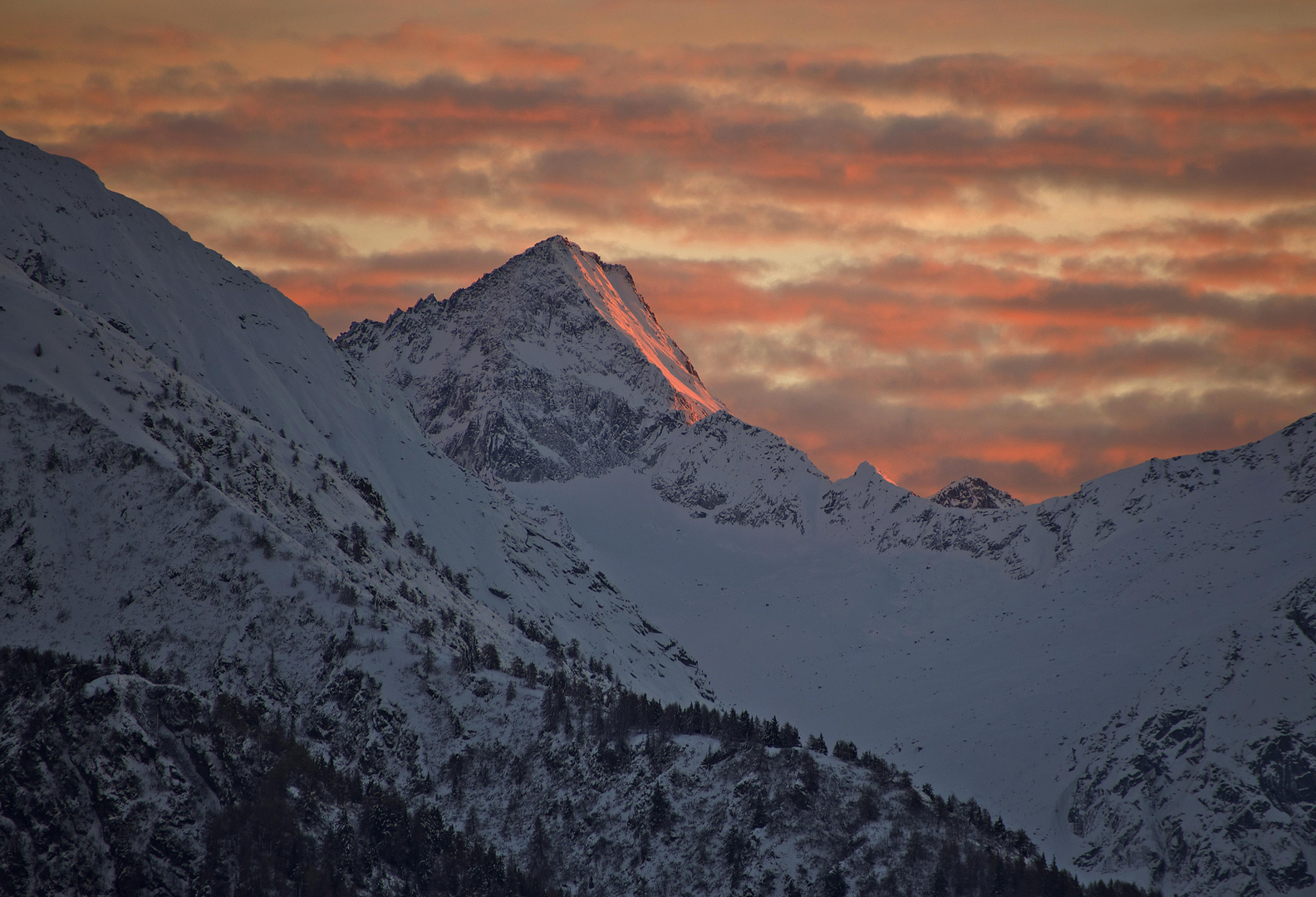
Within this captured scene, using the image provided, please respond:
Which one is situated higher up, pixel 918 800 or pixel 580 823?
pixel 918 800

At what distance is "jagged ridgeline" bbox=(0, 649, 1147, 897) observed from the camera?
16862 centimetres

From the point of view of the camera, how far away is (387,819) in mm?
188750

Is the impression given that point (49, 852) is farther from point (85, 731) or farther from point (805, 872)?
point (805, 872)

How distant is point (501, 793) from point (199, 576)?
170 ft

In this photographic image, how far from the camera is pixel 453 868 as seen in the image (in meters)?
187

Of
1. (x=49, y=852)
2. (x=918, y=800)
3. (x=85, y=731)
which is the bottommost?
(x=49, y=852)

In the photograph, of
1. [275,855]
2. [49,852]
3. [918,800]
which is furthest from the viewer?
[918,800]

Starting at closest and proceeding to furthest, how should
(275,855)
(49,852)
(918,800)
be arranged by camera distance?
1. (49,852)
2. (275,855)
3. (918,800)

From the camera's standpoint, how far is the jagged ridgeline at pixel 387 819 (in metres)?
169

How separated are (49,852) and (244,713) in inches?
1232

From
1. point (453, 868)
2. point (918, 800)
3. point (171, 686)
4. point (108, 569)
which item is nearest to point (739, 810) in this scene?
point (918, 800)

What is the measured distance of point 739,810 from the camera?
18675cm

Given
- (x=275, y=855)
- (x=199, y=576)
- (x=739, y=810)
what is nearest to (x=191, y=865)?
(x=275, y=855)

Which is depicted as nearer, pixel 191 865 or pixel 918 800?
pixel 191 865
